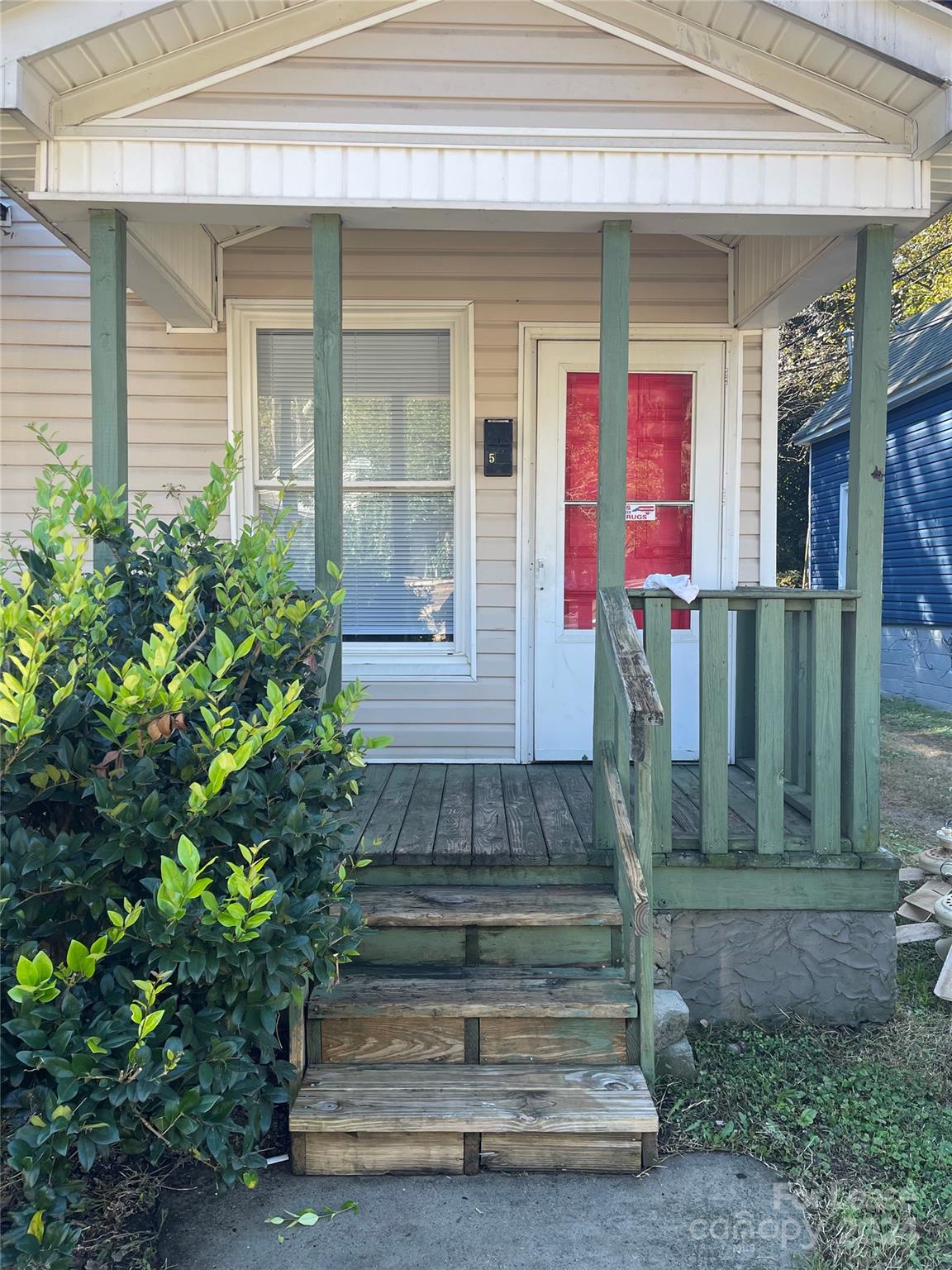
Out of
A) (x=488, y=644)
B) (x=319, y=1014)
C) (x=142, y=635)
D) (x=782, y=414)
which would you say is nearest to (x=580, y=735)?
(x=488, y=644)

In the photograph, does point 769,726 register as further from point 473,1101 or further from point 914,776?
point 914,776

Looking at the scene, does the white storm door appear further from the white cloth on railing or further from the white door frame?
the white cloth on railing

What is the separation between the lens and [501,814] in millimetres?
3490

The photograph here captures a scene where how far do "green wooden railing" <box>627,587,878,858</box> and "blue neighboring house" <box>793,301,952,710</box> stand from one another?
7275mm

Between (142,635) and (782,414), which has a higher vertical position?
(782,414)

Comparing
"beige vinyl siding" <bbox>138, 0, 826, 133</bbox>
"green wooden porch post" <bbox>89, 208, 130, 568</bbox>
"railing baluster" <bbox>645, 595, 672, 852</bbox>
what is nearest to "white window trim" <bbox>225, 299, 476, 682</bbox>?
"green wooden porch post" <bbox>89, 208, 130, 568</bbox>

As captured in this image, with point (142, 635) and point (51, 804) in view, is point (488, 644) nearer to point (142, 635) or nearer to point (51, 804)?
point (142, 635)

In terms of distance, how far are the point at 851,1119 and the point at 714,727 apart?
1.22m

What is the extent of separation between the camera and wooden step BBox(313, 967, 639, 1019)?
258 cm

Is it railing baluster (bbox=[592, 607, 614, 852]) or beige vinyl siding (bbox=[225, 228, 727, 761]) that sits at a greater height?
beige vinyl siding (bbox=[225, 228, 727, 761])

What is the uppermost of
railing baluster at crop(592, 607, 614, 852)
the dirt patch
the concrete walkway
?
railing baluster at crop(592, 607, 614, 852)

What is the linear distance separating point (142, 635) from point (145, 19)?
6.21 ft

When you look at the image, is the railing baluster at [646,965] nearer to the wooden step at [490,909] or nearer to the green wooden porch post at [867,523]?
the wooden step at [490,909]

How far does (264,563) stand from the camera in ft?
8.30
